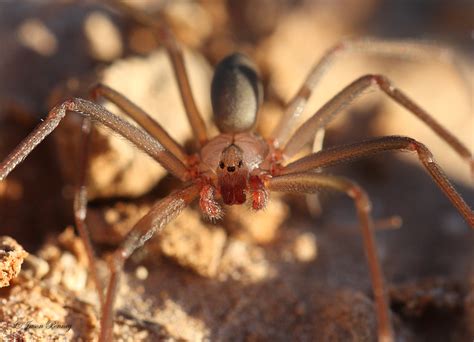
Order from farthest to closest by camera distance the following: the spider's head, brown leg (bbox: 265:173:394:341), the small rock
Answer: the spider's head, brown leg (bbox: 265:173:394:341), the small rock

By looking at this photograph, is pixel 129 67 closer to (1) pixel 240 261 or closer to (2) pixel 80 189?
(2) pixel 80 189

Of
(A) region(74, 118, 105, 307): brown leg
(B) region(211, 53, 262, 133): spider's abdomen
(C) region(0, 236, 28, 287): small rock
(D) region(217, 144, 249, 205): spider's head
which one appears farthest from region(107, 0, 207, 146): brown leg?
(C) region(0, 236, 28, 287): small rock

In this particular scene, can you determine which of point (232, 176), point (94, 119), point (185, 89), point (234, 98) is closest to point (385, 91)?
point (234, 98)

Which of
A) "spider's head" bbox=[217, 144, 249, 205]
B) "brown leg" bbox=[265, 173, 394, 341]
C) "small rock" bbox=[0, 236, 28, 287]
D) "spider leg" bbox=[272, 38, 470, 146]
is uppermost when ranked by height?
"spider leg" bbox=[272, 38, 470, 146]

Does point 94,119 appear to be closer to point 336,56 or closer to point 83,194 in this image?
point 83,194

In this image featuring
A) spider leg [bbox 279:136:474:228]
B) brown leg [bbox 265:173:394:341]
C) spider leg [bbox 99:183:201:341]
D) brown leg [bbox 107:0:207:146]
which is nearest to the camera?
spider leg [bbox 99:183:201:341]

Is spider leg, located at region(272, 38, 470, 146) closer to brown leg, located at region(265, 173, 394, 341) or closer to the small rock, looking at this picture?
brown leg, located at region(265, 173, 394, 341)
